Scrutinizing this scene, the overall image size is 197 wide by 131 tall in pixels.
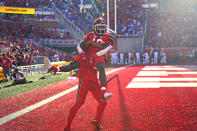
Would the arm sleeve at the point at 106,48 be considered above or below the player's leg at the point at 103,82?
above

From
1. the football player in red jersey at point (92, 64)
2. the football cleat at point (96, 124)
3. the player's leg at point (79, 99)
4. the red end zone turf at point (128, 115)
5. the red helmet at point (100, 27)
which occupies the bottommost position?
the red end zone turf at point (128, 115)

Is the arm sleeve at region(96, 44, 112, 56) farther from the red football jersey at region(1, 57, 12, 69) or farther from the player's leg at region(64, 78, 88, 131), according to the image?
the red football jersey at region(1, 57, 12, 69)

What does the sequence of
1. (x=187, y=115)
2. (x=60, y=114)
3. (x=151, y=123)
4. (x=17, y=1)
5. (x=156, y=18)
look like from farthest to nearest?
1. (x=156, y=18)
2. (x=17, y=1)
3. (x=60, y=114)
4. (x=187, y=115)
5. (x=151, y=123)

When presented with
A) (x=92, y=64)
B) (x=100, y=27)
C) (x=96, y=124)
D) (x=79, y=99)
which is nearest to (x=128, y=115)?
(x=96, y=124)

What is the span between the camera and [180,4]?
34750 millimetres

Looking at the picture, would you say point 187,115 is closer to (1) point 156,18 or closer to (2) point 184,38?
(2) point 184,38

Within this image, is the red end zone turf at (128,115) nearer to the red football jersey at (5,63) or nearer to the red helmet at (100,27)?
the red helmet at (100,27)

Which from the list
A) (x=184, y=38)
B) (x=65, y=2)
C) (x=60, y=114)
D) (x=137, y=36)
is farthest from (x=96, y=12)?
(x=60, y=114)

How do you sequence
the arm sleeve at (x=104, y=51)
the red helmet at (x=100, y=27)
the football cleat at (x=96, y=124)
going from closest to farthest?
the arm sleeve at (x=104, y=51) < the red helmet at (x=100, y=27) < the football cleat at (x=96, y=124)

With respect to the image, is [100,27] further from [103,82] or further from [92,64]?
[103,82]

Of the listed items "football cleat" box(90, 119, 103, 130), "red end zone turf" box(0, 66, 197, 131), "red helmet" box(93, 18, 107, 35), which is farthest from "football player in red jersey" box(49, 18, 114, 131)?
"red end zone turf" box(0, 66, 197, 131)

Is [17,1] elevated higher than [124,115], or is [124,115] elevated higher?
[17,1]

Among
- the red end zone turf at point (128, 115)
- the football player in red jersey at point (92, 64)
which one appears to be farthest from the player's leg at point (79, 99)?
the red end zone turf at point (128, 115)

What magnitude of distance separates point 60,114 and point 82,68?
1.90 meters
